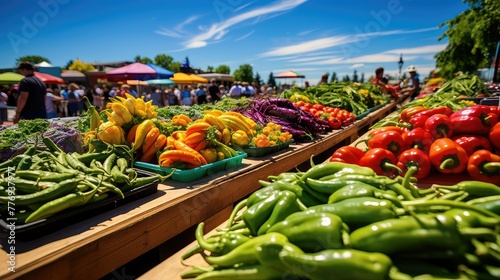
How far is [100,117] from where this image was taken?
9.61 ft

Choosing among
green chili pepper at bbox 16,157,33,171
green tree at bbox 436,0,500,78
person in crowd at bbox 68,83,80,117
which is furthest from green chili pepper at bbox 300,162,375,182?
person in crowd at bbox 68,83,80,117

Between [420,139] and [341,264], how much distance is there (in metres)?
1.77

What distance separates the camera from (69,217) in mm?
1637

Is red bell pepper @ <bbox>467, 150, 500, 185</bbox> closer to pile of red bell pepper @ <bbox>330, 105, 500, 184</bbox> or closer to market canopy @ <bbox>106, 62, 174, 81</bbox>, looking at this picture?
pile of red bell pepper @ <bbox>330, 105, 500, 184</bbox>

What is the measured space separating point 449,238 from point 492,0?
565 inches

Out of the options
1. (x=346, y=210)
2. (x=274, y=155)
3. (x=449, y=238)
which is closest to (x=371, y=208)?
(x=346, y=210)

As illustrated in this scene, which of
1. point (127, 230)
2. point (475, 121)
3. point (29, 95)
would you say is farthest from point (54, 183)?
point (29, 95)

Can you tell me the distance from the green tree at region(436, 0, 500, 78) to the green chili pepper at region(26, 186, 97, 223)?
1357 centimetres

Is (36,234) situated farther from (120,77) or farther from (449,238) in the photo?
(120,77)

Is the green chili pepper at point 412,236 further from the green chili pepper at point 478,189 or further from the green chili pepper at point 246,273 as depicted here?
the green chili pepper at point 478,189

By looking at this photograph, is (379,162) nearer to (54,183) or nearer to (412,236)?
(412,236)

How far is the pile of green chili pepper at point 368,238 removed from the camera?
2.93 feet

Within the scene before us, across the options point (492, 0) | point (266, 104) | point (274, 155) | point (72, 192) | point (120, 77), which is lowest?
point (274, 155)

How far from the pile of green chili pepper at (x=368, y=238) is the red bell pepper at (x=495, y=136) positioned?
1123mm
